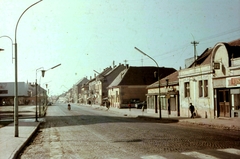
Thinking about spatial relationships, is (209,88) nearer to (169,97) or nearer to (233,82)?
(233,82)

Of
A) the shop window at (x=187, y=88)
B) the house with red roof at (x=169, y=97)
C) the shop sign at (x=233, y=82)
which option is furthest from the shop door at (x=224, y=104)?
the house with red roof at (x=169, y=97)

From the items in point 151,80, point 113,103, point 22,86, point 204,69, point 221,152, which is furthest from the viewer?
point 22,86

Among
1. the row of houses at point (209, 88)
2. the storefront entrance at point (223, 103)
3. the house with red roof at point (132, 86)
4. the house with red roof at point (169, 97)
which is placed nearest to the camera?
the row of houses at point (209, 88)

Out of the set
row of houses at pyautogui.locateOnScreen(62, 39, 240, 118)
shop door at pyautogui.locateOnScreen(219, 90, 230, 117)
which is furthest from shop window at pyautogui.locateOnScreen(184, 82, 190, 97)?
shop door at pyautogui.locateOnScreen(219, 90, 230, 117)

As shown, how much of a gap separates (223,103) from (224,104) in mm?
178

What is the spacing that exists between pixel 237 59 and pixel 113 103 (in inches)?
2220

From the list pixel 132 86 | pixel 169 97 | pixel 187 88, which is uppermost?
pixel 132 86

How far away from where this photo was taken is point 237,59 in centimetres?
2630

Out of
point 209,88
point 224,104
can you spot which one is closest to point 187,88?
point 209,88

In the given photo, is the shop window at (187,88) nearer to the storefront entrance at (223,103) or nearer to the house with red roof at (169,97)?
the house with red roof at (169,97)

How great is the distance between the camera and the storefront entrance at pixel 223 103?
27.9 metres

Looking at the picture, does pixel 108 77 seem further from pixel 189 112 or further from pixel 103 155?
pixel 103 155

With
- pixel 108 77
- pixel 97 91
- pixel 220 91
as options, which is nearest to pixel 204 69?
pixel 220 91

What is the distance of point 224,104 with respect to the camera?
93.2 ft
